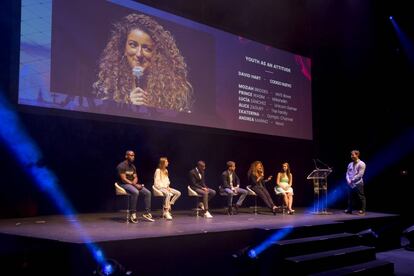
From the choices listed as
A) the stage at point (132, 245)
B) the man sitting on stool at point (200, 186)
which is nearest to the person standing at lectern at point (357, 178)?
the stage at point (132, 245)

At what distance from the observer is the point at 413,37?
10.3 meters

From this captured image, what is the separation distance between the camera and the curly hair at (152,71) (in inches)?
256

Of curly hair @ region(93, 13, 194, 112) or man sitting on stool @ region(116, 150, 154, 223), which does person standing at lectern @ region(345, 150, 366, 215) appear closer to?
curly hair @ region(93, 13, 194, 112)

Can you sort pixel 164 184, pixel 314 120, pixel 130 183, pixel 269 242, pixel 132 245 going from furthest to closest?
pixel 314 120 → pixel 164 184 → pixel 130 183 → pixel 269 242 → pixel 132 245

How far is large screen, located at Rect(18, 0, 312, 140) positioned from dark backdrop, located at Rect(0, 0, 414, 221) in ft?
0.97

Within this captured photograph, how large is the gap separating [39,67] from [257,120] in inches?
175

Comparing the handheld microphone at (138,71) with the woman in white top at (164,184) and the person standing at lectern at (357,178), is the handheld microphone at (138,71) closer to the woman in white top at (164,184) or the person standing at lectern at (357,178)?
the woman in white top at (164,184)

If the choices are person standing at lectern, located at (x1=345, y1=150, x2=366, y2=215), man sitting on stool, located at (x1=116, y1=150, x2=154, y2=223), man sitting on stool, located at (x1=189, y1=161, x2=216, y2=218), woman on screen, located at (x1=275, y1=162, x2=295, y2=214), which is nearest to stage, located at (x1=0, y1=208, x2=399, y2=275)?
man sitting on stool, located at (x1=116, y1=150, x2=154, y2=223)

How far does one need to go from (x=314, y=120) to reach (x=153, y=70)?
16.7 feet

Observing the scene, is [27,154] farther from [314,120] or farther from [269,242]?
[314,120]

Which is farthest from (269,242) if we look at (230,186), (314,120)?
(314,120)

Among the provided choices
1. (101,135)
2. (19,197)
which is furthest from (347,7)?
(19,197)

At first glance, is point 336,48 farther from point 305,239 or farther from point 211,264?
point 211,264

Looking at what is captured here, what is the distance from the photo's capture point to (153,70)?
7016 mm
